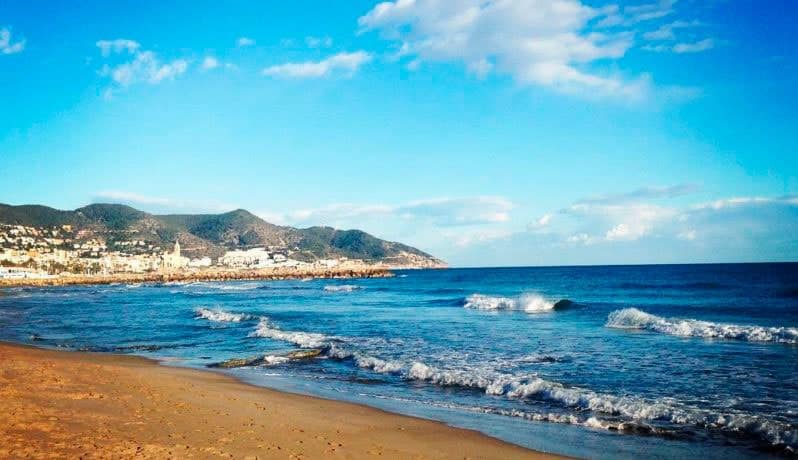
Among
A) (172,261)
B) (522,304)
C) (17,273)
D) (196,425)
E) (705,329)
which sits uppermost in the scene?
(705,329)

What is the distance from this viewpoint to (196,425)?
9211 millimetres

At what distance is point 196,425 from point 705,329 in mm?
22672

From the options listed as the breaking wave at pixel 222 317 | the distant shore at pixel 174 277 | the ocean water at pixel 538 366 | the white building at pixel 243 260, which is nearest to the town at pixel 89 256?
the white building at pixel 243 260

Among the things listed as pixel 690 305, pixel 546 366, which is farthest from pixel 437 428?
pixel 690 305

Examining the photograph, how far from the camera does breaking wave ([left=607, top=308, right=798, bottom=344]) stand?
20938 mm

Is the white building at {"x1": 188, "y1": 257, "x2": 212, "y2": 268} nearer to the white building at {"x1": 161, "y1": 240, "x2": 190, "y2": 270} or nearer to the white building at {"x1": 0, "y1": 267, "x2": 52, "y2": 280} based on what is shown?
the white building at {"x1": 161, "y1": 240, "x2": 190, "y2": 270}

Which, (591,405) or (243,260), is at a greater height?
(591,405)

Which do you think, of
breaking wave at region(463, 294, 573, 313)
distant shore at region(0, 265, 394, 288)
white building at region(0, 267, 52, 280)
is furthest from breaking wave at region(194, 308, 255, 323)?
white building at region(0, 267, 52, 280)

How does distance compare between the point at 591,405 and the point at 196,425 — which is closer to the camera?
the point at 196,425

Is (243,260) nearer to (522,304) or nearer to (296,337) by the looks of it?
(522,304)

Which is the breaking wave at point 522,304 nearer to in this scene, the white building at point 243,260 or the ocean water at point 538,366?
the ocean water at point 538,366

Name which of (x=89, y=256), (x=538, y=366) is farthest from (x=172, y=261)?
(x=538, y=366)

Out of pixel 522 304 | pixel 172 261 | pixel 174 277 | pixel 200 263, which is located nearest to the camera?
pixel 522 304

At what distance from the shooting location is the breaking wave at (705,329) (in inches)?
824
